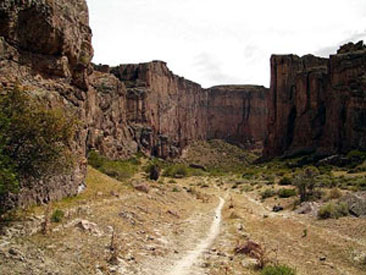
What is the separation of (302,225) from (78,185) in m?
13.0

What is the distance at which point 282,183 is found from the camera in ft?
153

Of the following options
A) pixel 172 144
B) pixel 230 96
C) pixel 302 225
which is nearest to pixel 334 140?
pixel 172 144

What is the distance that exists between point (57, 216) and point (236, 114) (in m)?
151

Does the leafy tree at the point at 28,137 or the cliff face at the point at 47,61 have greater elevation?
the cliff face at the point at 47,61

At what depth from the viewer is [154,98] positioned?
103188 millimetres

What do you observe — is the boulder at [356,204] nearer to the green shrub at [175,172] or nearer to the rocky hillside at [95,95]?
the rocky hillside at [95,95]

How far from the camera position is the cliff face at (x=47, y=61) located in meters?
14.9

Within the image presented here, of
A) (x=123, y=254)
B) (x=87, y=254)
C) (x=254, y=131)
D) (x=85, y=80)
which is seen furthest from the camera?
(x=254, y=131)

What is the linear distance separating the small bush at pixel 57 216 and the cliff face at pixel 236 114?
142747 mm

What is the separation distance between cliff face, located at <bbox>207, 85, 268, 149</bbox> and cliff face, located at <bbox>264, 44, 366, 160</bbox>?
52.0m

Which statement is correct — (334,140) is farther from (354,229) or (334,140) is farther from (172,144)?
(354,229)

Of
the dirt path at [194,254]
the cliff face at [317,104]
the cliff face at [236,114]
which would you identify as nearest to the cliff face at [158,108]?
the cliff face at [236,114]

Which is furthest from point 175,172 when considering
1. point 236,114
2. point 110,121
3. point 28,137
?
point 236,114

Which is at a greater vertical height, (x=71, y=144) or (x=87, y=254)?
(x=71, y=144)
